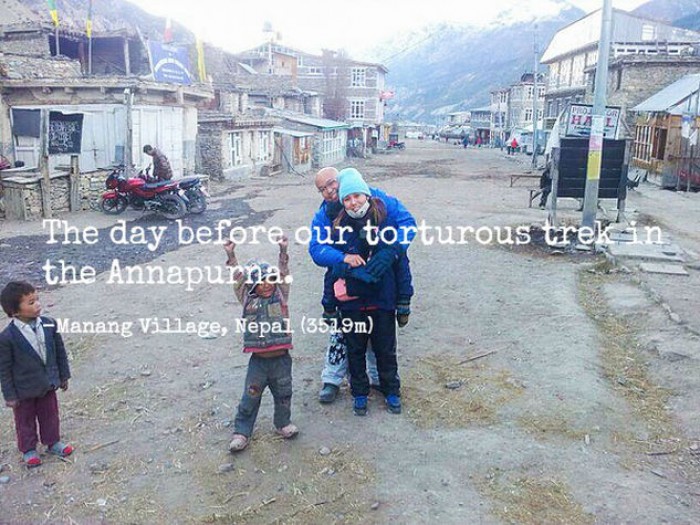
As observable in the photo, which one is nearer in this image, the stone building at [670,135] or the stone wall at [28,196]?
the stone wall at [28,196]

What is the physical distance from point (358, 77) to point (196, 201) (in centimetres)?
4252

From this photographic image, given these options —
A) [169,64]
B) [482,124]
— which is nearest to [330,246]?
[169,64]

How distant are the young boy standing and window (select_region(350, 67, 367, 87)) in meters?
52.3

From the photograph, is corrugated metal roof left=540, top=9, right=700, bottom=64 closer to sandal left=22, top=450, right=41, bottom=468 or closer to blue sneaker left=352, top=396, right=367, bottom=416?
blue sneaker left=352, top=396, right=367, bottom=416

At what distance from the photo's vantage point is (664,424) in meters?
4.34

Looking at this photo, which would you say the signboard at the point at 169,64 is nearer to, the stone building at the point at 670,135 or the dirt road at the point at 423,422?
the dirt road at the point at 423,422

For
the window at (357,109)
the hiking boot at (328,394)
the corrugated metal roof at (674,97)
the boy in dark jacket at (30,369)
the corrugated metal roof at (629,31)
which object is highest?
the corrugated metal roof at (629,31)

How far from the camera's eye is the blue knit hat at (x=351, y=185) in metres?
4.05

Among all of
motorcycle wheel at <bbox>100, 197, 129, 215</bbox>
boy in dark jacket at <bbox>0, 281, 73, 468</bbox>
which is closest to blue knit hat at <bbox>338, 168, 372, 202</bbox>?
boy in dark jacket at <bbox>0, 281, 73, 468</bbox>

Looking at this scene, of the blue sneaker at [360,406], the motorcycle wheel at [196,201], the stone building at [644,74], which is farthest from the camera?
the stone building at [644,74]

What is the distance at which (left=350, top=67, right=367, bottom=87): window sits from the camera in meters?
53.5

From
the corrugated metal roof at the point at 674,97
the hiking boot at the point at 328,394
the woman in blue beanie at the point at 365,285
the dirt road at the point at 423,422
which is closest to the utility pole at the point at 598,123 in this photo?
the dirt road at the point at 423,422

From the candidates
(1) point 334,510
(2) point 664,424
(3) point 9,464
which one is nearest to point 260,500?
(1) point 334,510

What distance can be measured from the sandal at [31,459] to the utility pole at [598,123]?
29.8ft
